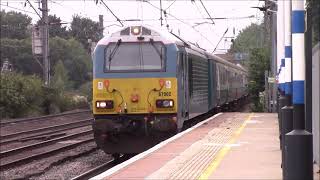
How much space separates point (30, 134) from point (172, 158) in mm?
15513

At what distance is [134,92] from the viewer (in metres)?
15.1

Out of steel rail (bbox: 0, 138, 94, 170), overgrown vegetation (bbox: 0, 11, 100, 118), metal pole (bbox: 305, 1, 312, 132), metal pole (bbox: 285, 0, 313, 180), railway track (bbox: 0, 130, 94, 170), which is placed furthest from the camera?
overgrown vegetation (bbox: 0, 11, 100, 118)

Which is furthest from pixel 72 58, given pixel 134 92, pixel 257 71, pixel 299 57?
pixel 299 57

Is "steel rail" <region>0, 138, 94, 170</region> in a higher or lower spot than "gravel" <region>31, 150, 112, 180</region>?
higher

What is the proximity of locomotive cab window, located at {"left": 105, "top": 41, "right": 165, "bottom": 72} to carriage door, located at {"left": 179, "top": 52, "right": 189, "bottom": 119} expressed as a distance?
0.73m

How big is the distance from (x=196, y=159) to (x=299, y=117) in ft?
17.8

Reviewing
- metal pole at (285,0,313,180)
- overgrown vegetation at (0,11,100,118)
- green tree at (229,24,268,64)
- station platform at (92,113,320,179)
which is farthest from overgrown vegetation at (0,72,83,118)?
green tree at (229,24,268,64)

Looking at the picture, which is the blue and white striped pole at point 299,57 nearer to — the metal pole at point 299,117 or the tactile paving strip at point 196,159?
the metal pole at point 299,117

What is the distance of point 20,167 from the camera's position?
15.8m

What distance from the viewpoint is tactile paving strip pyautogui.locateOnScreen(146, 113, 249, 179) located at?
9641mm

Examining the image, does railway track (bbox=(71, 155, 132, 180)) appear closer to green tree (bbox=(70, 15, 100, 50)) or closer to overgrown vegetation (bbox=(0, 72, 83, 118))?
overgrown vegetation (bbox=(0, 72, 83, 118))

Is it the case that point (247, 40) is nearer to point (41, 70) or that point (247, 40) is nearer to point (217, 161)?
point (41, 70)

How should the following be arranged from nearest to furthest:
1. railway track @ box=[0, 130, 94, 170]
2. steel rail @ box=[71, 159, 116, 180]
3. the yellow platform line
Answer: the yellow platform line → steel rail @ box=[71, 159, 116, 180] → railway track @ box=[0, 130, 94, 170]

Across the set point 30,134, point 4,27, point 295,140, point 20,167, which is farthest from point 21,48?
point 295,140
